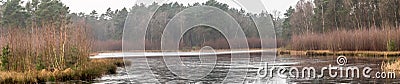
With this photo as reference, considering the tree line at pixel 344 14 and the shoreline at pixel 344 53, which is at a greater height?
the tree line at pixel 344 14

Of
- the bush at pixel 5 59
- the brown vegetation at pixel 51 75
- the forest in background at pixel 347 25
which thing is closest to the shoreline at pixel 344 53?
the forest in background at pixel 347 25

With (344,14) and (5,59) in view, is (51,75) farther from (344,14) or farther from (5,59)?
(344,14)

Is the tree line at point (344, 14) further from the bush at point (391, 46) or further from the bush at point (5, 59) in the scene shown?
the bush at point (5, 59)

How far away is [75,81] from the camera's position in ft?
69.7

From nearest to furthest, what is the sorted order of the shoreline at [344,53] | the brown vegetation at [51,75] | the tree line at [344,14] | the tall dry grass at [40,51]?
1. the brown vegetation at [51,75]
2. the tall dry grass at [40,51]
3. the shoreline at [344,53]
4. the tree line at [344,14]

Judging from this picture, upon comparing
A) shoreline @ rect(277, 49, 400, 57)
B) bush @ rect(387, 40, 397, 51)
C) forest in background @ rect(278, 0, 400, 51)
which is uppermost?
forest in background @ rect(278, 0, 400, 51)

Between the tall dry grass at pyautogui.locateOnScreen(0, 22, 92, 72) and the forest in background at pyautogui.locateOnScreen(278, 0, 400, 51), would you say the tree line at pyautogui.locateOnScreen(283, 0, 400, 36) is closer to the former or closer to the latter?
the forest in background at pyautogui.locateOnScreen(278, 0, 400, 51)

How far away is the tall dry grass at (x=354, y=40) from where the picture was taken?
39125mm

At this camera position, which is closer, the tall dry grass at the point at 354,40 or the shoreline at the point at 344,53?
the shoreline at the point at 344,53

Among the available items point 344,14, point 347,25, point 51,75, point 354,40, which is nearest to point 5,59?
point 51,75

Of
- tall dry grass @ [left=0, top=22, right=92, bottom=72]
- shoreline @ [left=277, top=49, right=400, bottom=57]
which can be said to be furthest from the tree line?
tall dry grass @ [left=0, top=22, right=92, bottom=72]

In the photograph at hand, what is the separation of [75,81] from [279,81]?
856cm

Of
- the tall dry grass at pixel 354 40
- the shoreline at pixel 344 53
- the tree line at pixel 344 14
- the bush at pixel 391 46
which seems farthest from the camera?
the tree line at pixel 344 14

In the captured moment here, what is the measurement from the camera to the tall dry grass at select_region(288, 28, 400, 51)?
3912 centimetres
